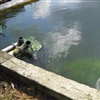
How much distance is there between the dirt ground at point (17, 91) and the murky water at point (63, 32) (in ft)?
6.68

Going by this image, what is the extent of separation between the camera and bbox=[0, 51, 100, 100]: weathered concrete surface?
2975 mm

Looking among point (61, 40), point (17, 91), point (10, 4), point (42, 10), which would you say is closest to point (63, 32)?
point (61, 40)

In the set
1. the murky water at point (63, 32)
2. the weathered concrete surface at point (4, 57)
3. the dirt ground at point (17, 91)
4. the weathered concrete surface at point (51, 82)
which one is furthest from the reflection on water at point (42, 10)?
the dirt ground at point (17, 91)

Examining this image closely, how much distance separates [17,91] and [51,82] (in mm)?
627

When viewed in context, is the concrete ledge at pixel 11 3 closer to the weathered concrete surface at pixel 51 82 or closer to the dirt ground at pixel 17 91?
the weathered concrete surface at pixel 51 82

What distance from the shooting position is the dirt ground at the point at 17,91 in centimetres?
330

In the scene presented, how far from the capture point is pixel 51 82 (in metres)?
3.32

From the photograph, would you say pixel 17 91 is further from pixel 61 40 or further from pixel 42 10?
pixel 42 10

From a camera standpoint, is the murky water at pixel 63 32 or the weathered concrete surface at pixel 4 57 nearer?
the weathered concrete surface at pixel 4 57

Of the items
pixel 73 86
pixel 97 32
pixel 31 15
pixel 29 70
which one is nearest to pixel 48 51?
pixel 97 32

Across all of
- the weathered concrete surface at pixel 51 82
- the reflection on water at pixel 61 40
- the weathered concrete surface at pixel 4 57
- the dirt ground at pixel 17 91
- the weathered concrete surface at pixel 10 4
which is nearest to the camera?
the weathered concrete surface at pixel 51 82

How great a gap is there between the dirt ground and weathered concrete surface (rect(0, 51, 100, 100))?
87mm

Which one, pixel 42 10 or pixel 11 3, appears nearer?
pixel 42 10

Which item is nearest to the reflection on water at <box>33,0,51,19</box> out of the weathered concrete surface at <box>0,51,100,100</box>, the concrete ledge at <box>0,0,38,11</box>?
the concrete ledge at <box>0,0,38,11</box>
